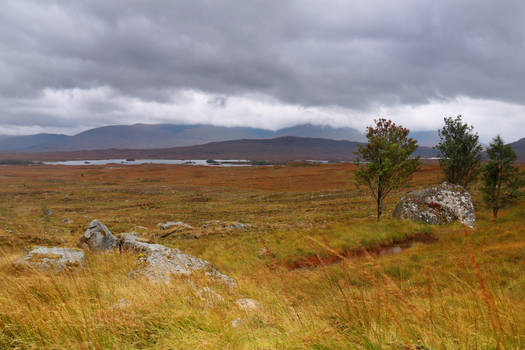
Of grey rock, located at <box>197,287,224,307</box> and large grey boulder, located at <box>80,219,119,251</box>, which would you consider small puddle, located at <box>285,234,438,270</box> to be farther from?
grey rock, located at <box>197,287,224,307</box>

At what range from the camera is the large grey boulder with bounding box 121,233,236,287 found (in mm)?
5352

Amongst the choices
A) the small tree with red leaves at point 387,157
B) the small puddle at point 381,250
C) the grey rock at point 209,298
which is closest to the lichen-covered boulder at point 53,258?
the grey rock at point 209,298

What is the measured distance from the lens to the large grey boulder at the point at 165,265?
5.35 m

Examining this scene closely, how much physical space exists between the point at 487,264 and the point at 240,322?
378 inches

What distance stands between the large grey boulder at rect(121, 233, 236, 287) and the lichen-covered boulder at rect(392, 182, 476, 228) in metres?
15.3

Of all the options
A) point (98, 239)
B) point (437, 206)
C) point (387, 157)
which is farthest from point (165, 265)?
point (437, 206)

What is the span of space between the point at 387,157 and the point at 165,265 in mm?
14502

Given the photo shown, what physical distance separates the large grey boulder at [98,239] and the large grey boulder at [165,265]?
2601mm

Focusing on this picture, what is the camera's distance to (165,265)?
605 cm

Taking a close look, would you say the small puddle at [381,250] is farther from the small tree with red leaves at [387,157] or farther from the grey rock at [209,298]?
the grey rock at [209,298]

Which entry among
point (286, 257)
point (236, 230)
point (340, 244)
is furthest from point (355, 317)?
point (236, 230)

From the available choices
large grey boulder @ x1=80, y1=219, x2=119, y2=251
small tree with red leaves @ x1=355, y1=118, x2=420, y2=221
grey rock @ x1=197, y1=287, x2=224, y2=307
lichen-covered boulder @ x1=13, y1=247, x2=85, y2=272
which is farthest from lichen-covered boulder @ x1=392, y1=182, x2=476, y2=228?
lichen-covered boulder @ x1=13, y1=247, x2=85, y2=272

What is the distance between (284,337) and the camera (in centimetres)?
260

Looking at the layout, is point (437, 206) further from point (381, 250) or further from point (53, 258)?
point (53, 258)
